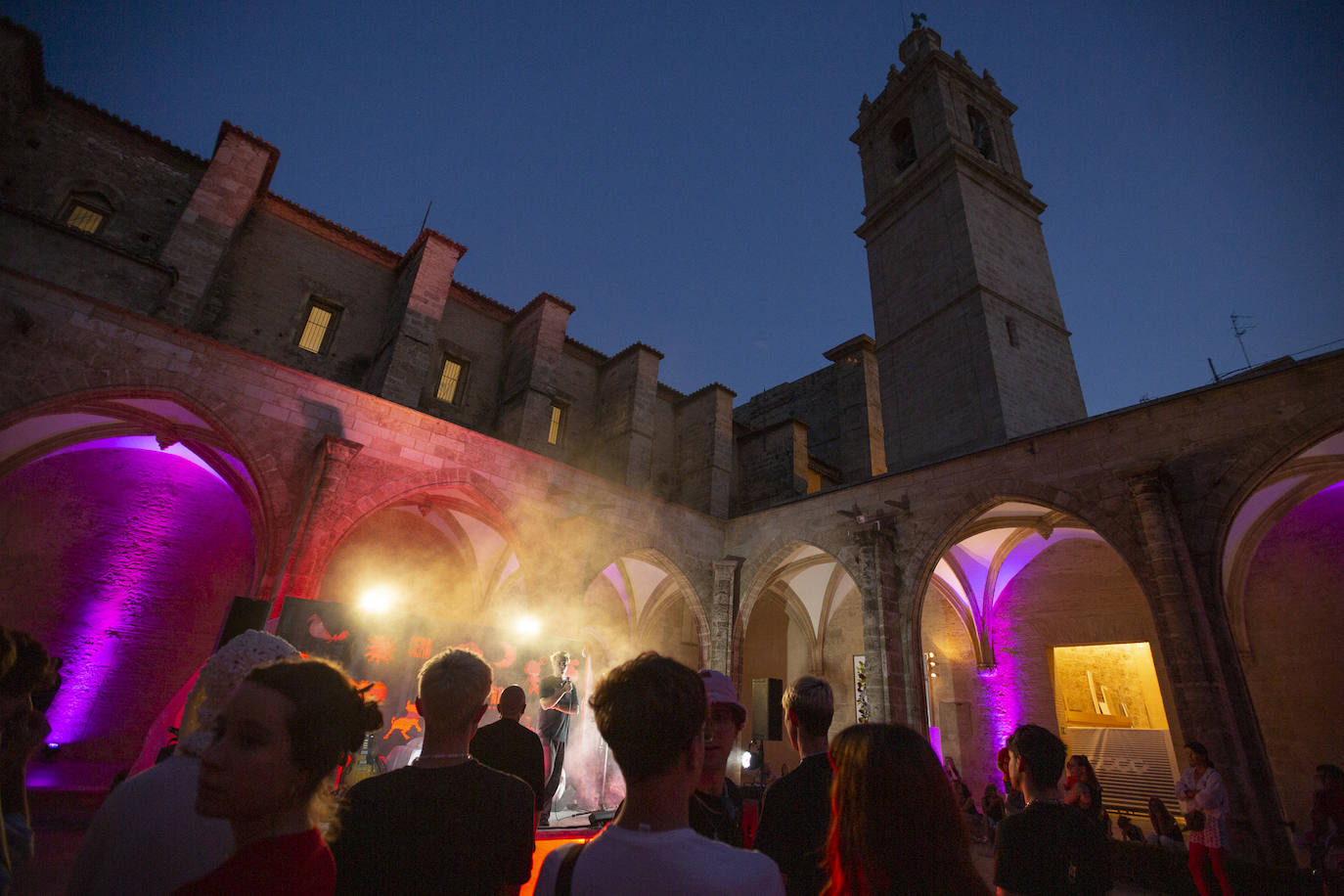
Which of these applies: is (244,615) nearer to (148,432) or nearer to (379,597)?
(148,432)

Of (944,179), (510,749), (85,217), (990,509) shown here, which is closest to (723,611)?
(990,509)

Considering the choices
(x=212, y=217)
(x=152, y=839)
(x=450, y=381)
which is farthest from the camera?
(x=450, y=381)

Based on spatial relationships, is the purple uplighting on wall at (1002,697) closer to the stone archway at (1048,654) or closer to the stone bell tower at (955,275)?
the stone archway at (1048,654)

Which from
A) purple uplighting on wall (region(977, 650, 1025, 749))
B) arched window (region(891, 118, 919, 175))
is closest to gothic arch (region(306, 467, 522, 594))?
purple uplighting on wall (region(977, 650, 1025, 749))

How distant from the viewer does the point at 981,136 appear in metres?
16.7

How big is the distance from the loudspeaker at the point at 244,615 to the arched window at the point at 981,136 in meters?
19.1

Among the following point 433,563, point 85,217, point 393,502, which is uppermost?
point 85,217

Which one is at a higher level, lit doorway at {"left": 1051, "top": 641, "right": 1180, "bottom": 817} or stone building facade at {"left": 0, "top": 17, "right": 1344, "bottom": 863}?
stone building facade at {"left": 0, "top": 17, "right": 1344, "bottom": 863}

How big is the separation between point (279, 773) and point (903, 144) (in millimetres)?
20730

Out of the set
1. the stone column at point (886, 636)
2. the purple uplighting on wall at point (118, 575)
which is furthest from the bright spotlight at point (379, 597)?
the stone column at point (886, 636)

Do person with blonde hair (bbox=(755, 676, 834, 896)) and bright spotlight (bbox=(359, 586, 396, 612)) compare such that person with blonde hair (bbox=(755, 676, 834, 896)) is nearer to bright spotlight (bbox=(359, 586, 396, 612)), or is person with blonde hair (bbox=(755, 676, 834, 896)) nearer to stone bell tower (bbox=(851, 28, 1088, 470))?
stone bell tower (bbox=(851, 28, 1088, 470))

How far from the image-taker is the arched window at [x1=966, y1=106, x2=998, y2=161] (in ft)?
54.2

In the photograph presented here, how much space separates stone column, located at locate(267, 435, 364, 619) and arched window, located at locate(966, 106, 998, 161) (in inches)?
689

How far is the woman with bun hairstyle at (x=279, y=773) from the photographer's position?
1.20 m
